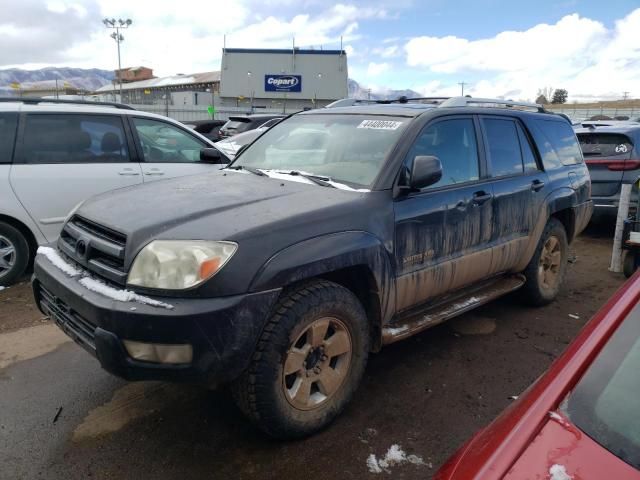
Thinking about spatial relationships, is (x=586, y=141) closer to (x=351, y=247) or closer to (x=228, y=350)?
(x=351, y=247)

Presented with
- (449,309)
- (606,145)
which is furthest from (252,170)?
(606,145)

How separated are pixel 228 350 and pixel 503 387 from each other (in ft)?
6.63

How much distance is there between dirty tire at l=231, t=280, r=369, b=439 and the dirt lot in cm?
17

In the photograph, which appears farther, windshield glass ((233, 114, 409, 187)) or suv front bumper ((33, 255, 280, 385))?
windshield glass ((233, 114, 409, 187))

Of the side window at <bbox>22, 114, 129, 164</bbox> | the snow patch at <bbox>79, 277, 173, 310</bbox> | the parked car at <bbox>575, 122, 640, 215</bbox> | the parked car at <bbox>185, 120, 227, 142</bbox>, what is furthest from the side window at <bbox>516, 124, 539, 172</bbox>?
the parked car at <bbox>185, 120, 227, 142</bbox>

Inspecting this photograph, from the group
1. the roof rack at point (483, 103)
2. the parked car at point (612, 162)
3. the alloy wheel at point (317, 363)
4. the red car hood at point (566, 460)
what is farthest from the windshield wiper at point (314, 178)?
the parked car at point (612, 162)

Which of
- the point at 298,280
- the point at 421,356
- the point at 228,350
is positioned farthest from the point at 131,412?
the point at 421,356

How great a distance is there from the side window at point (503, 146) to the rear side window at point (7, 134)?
4.41 m

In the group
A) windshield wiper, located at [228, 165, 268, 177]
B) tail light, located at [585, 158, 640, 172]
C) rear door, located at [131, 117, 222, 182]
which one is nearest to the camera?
windshield wiper, located at [228, 165, 268, 177]

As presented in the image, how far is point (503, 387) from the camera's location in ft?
10.8

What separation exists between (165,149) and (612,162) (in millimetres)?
6179

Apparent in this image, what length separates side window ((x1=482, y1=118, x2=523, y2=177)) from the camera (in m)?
3.92

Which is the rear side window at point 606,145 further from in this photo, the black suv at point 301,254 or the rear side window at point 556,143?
the black suv at point 301,254

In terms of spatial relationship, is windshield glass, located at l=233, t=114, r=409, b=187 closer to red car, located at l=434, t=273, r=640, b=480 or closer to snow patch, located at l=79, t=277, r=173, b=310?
snow patch, located at l=79, t=277, r=173, b=310
